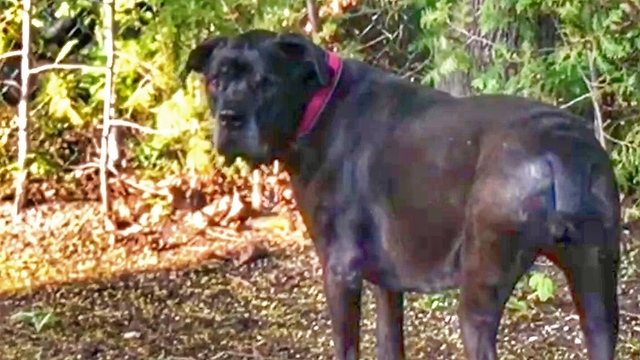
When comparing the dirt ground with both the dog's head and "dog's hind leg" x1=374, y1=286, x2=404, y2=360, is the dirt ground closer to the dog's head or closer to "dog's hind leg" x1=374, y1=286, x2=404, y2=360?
"dog's hind leg" x1=374, y1=286, x2=404, y2=360

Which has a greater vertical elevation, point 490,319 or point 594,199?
point 594,199

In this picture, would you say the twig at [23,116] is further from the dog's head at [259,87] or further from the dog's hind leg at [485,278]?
the dog's hind leg at [485,278]

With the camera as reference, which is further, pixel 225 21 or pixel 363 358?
pixel 225 21

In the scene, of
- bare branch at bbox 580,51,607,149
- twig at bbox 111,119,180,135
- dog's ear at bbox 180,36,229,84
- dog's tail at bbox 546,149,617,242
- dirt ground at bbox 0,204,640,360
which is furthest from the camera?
twig at bbox 111,119,180,135

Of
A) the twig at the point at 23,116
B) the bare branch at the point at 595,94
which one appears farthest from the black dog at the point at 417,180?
the twig at the point at 23,116

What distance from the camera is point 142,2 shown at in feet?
26.5

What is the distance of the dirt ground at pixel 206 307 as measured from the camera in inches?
226

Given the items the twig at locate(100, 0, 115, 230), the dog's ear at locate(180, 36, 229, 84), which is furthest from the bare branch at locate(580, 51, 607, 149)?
the twig at locate(100, 0, 115, 230)

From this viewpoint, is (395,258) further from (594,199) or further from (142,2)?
(142,2)

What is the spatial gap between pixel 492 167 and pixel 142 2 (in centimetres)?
472

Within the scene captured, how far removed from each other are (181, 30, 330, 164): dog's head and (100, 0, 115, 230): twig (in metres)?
3.45

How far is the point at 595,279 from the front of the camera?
3.81m

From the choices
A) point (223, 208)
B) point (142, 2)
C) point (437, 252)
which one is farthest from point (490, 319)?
point (142, 2)

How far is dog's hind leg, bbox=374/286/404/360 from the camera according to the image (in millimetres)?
4512
